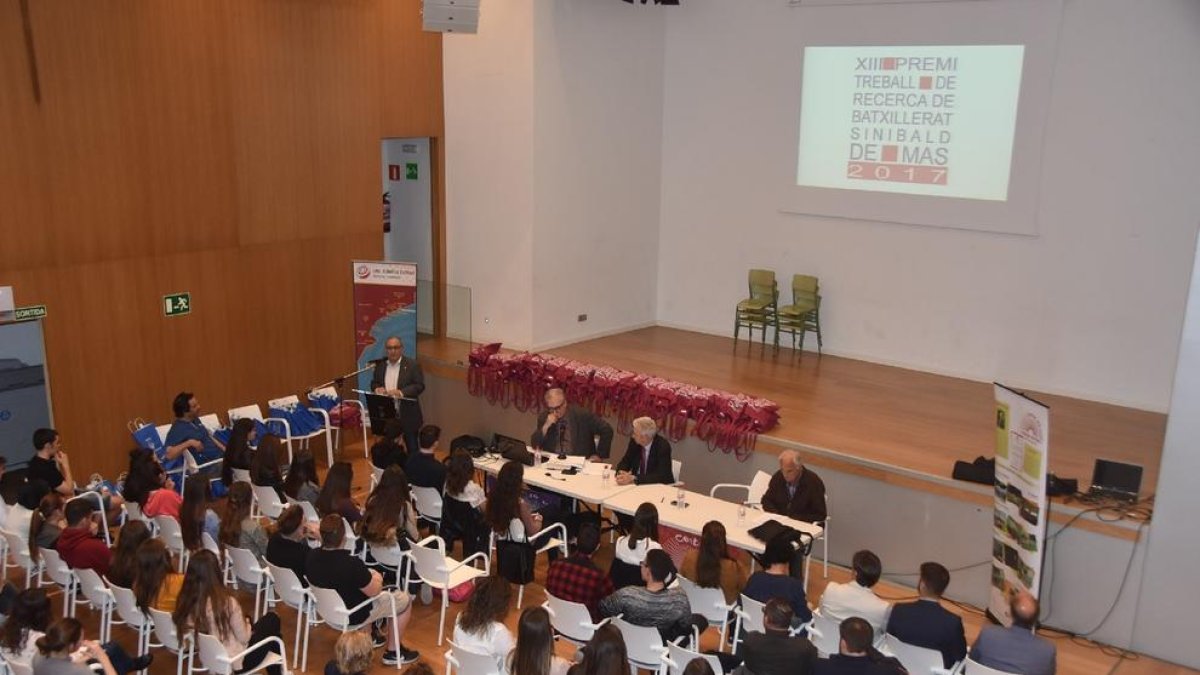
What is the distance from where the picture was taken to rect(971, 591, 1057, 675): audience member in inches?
243

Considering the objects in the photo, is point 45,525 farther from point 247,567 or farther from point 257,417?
point 257,417

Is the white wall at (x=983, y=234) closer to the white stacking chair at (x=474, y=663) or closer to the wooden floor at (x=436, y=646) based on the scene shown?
the wooden floor at (x=436, y=646)

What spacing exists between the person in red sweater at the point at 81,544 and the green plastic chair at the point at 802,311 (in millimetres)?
8408

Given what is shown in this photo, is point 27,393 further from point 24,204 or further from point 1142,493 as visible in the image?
point 1142,493

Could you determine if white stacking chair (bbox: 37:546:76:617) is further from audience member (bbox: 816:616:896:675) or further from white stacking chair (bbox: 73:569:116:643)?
audience member (bbox: 816:616:896:675)

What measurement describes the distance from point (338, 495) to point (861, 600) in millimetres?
3973

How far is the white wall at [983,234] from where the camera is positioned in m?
10.8

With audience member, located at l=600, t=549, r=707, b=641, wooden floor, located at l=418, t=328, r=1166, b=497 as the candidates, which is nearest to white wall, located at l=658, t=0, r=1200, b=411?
wooden floor, located at l=418, t=328, r=1166, b=497

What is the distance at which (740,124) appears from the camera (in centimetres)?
1371

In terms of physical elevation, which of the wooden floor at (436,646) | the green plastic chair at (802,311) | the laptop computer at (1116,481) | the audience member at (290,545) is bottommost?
the wooden floor at (436,646)

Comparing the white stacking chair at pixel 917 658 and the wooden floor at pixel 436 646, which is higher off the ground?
the white stacking chair at pixel 917 658

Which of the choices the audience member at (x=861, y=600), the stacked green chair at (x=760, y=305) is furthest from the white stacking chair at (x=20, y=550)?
the stacked green chair at (x=760, y=305)

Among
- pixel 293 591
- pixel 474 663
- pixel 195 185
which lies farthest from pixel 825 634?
pixel 195 185

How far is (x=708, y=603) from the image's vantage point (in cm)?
702
